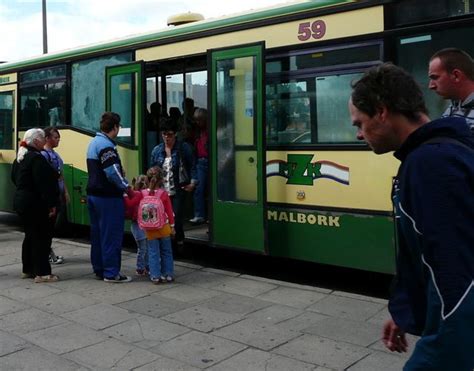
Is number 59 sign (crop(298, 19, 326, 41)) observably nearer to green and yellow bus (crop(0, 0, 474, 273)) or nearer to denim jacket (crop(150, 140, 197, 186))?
green and yellow bus (crop(0, 0, 474, 273))

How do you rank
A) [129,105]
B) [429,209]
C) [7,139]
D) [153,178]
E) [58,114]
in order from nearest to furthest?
1. [429,209]
2. [153,178]
3. [129,105]
4. [58,114]
5. [7,139]

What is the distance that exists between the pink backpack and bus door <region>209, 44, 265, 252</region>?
2.66 ft

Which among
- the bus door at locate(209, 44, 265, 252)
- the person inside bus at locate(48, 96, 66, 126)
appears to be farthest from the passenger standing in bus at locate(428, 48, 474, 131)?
the person inside bus at locate(48, 96, 66, 126)

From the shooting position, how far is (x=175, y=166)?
24.2ft

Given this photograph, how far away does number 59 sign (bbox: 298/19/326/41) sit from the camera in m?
5.84

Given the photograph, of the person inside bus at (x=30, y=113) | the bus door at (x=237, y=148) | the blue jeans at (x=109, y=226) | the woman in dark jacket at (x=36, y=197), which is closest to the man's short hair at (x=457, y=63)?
the bus door at (x=237, y=148)

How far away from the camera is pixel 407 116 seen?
1.86 meters

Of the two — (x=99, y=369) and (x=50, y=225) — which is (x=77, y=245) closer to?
(x=50, y=225)

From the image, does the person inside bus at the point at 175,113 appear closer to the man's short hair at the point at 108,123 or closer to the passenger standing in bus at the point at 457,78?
the man's short hair at the point at 108,123

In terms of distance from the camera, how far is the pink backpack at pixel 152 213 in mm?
6250

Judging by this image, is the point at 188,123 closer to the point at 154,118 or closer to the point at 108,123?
the point at 154,118

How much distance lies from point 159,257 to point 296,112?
7.26ft

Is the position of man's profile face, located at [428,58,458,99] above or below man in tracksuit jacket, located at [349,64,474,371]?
above

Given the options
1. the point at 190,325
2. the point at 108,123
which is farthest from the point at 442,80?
the point at 108,123
